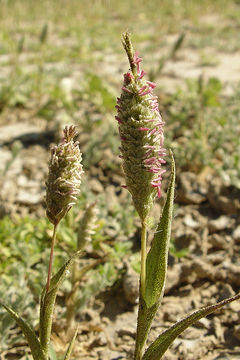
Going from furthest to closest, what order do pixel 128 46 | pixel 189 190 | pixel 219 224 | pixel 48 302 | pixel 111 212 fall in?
1. pixel 189 190
2. pixel 111 212
3. pixel 219 224
4. pixel 48 302
5. pixel 128 46

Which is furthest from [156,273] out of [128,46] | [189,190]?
[189,190]

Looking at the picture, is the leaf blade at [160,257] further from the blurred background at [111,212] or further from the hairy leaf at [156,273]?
the blurred background at [111,212]

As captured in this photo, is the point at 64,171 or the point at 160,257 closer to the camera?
the point at 64,171

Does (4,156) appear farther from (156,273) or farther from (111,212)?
(156,273)

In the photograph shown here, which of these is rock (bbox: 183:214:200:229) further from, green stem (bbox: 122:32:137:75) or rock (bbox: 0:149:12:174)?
green stem (bbox: 122:32:137:75)

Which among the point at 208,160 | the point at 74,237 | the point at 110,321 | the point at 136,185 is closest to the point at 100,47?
the point at 208,160

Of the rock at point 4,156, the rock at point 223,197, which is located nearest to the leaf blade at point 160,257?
the rock at point 223,197

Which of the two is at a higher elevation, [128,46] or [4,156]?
[4,156]

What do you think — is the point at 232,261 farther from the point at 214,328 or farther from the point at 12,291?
the point at 12,291
